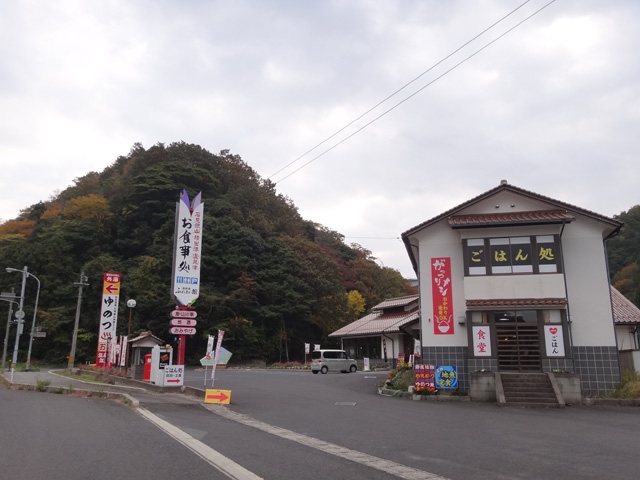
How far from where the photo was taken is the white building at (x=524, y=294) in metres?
17.0

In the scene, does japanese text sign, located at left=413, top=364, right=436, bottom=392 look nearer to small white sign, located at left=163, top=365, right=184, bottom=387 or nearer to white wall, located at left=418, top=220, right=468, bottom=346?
white wall, located at left=418, top=220, right=468, bottom=346

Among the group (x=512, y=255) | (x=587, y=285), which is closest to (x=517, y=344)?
(x=512, y=255)

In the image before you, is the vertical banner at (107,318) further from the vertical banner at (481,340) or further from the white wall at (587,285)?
the white wall at (587,285)

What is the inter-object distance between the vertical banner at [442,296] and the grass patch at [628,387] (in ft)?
18.3

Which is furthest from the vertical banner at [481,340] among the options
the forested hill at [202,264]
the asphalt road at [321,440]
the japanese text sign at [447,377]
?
the forested hill at [202,264]

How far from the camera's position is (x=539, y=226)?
1772 centimetres

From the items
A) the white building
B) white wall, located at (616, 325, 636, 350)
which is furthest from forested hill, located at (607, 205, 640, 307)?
the white building

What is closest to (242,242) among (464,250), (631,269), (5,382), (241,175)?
(241,175)

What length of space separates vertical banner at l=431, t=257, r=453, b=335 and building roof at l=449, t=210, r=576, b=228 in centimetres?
166

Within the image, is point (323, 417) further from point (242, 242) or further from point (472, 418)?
point (242, 242)

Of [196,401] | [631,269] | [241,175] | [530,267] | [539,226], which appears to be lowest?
[196,401]

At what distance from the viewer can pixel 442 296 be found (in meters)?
18.6

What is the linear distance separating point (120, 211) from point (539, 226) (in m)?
47.0

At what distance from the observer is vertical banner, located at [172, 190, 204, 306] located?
18.7m
